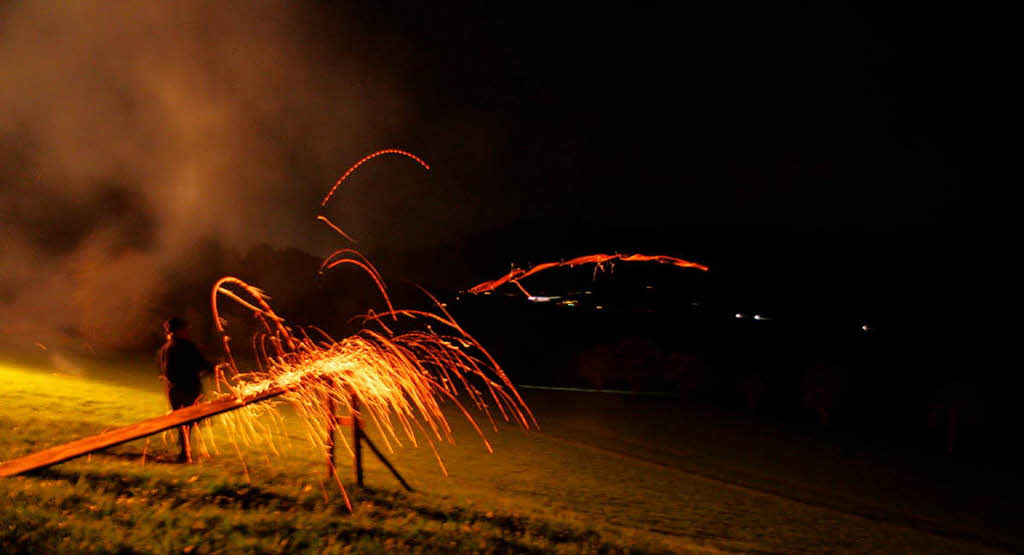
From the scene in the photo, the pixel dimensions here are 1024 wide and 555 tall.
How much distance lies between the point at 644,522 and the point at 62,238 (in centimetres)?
2561

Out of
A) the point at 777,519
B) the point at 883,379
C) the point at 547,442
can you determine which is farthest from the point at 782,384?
the point at 777,519

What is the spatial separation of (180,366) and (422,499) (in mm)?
3157

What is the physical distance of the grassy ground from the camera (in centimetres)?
551

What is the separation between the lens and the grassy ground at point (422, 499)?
18.1 ft

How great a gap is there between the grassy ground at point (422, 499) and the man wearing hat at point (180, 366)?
672mm

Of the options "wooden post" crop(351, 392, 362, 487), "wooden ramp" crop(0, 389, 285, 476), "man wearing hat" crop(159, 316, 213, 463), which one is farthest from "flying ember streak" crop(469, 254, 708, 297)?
"man wearing hat" crop(159, 316, 213, 463)

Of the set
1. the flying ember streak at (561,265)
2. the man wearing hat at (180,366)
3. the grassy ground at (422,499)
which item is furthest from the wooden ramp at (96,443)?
the flying ember streak at (561,265)

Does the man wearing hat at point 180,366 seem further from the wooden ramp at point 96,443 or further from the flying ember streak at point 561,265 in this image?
the flying ember streak at point 561,265

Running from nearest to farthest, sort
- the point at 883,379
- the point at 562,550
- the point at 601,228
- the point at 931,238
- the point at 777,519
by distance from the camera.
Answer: the point at 562,550 < the point at 777,519 < the point at 883,379 < the point at 931,238 < the point at 601,228

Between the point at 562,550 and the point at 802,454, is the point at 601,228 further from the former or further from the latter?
the point at 562,550

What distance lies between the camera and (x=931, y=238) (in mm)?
77375

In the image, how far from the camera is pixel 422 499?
754 centimetres

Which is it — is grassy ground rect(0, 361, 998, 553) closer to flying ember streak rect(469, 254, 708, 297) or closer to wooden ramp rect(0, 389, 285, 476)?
wooden ramp rect(0, 389, 285, 476)

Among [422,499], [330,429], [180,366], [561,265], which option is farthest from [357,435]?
[561,265]
